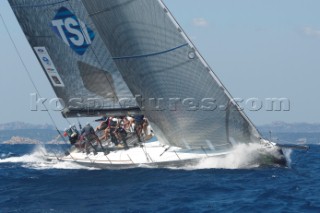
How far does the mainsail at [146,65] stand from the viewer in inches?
843

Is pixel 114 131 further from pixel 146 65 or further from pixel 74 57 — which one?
pixel 146 65

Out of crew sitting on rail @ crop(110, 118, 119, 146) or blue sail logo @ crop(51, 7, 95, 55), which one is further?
crew sitting on rail @ crop(110, 118, 119, 146)

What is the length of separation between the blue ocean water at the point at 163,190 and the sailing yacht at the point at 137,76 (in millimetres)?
1015

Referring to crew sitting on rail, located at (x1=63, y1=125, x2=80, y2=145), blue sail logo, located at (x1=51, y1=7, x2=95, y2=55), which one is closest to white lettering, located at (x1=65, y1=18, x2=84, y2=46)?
blue sail logo, located at (x1=51, y1=7, x2=95, y2=55)

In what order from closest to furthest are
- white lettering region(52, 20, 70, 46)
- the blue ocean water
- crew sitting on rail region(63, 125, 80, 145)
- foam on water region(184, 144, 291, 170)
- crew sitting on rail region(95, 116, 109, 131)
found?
the blue ocean water < foam on water region(184, 144, 291, 170) < white lettering region(52, 20, 70, 46) < crew sitting on rail region(95, 116, 109, 131) < crew sitting on rail region(63, 125, 80, 145)

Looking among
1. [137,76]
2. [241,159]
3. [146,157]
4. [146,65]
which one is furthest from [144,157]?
[241,159]

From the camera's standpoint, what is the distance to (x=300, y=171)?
23203mm

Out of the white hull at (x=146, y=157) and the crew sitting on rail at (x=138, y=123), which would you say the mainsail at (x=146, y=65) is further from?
the crew sitting on rail at (x=138, y=123)

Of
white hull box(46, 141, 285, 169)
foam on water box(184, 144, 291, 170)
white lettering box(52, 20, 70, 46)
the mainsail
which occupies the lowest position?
foam on water box(184, 144, 291, 170)

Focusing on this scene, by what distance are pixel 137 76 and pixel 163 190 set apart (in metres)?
5.02

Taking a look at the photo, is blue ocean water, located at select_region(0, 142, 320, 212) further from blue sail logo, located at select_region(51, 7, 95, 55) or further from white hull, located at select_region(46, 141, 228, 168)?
blue sail logo, located at select_region(51, 7, 95, 55)

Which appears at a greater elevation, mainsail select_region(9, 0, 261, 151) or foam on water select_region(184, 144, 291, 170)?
mainsail select_region(9, 0, 261, 151)

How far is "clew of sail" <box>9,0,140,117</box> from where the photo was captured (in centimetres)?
2473

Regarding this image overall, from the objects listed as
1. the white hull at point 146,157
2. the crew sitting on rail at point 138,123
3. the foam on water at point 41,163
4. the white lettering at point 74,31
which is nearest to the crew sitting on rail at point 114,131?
the white hull at point 146,157
